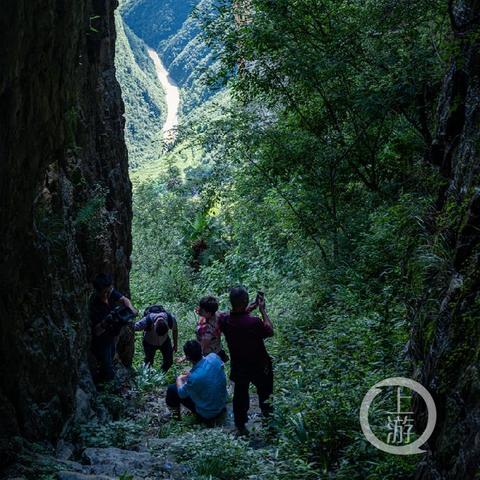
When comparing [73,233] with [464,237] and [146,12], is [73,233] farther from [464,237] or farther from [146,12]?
[146,12]

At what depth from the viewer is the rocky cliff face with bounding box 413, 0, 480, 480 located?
→ 3822 millimetres

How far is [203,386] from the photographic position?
7590 millimetres

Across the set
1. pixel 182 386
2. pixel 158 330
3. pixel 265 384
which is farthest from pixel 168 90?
pixel 265 384

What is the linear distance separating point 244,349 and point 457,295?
305 centimetres

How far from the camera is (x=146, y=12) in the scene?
170 meters

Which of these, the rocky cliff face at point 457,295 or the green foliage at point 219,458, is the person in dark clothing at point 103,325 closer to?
the green foliage at point 219,458

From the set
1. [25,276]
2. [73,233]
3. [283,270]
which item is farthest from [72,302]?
[283,270]

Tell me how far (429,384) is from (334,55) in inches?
324

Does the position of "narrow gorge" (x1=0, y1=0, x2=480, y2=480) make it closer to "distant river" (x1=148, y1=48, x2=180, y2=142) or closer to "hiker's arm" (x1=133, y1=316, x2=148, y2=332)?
"hiker's arm" (x1=133, y1=316, x2=148, y2=332)

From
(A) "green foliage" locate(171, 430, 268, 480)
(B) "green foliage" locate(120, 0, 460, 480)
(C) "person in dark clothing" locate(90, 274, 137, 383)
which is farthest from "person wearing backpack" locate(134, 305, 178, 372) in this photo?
(A) "green foliage" locate(171, 430, 268, 480)

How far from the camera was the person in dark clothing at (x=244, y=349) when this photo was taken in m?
7.04

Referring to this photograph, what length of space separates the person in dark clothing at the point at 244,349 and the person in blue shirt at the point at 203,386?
1.55ft

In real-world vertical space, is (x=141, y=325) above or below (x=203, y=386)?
below

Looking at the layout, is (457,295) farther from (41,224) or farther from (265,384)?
(41,224)
